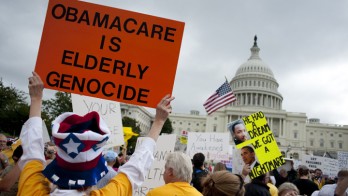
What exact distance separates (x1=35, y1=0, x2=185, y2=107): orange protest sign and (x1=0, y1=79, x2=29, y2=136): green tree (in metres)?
34.9

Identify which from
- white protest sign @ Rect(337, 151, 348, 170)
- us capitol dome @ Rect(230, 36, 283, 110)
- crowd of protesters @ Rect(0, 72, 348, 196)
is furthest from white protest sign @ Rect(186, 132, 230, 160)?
us capitol dome @ Rect(230, 36, 283, 110)

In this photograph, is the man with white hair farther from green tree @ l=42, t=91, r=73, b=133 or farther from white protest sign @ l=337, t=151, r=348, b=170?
green tree @ l=42, t=91, r=73, b=133

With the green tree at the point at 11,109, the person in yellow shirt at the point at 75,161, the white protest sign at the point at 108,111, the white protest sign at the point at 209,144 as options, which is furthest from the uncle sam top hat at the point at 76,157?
the green tree at the point at 11,109

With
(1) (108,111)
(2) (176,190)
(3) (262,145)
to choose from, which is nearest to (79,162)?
(2) (176,190)

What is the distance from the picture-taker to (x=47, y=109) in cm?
4050

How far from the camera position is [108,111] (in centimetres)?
548

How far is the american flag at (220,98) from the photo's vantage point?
15.2 meters

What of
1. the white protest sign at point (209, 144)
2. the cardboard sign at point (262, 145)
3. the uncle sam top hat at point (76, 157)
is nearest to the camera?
the uncle sam top hat at point (76, 157)

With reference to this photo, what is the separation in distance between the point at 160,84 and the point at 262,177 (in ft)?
9.83

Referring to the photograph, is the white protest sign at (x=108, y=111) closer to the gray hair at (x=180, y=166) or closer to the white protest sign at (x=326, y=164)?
the gray hair at (x=180, y=166)

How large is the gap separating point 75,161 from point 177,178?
62.2 inches

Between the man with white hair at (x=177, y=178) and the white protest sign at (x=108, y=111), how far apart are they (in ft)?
7.07

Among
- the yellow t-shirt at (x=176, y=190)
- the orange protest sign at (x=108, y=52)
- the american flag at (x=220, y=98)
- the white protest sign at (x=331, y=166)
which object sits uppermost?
the american flag at (x=220, y=98)

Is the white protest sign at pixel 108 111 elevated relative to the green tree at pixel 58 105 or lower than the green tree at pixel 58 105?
lower
